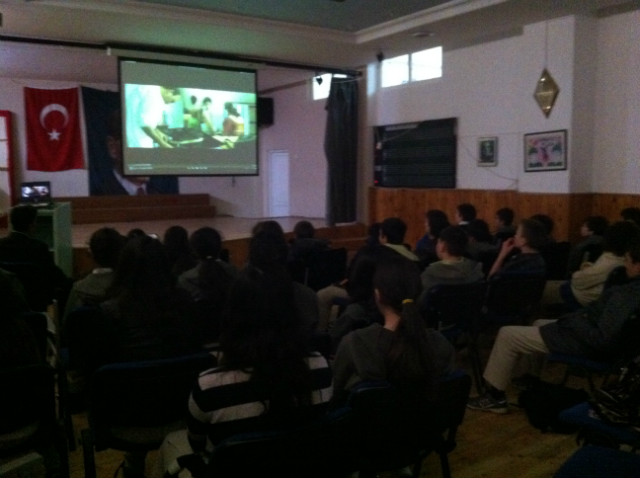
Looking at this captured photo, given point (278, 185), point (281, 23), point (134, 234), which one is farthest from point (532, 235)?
point (278, 185)

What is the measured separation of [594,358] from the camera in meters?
2.90

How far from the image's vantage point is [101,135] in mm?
11117

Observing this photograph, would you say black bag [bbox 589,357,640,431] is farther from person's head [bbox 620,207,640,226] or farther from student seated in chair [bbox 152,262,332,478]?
person's head [bbox 620,207,640,226]

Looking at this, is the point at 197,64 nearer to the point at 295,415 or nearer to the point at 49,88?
the point at 49,88

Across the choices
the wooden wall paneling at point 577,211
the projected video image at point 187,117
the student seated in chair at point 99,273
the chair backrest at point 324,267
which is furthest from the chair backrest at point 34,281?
the wooden wall paneling at point 577,211

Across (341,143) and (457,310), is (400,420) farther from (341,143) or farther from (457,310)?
(341,143)

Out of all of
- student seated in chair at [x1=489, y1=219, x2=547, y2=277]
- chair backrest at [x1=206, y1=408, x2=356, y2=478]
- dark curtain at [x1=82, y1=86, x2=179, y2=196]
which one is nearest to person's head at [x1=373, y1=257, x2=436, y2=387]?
chair backrest at [x1=206, y1=408, x2=356, y2=478]

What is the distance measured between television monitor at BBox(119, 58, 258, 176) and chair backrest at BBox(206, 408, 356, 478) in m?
6.45

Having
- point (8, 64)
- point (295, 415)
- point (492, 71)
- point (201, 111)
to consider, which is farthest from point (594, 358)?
point (8, 64)

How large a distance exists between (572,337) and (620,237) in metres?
1.04

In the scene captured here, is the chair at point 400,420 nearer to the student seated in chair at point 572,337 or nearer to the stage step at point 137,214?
the student seated in chair at point 572,337

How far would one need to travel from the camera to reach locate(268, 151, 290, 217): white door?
38.2 ft

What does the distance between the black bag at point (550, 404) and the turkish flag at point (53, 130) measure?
975 centimetres

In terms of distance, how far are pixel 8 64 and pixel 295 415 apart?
30.7 feet
